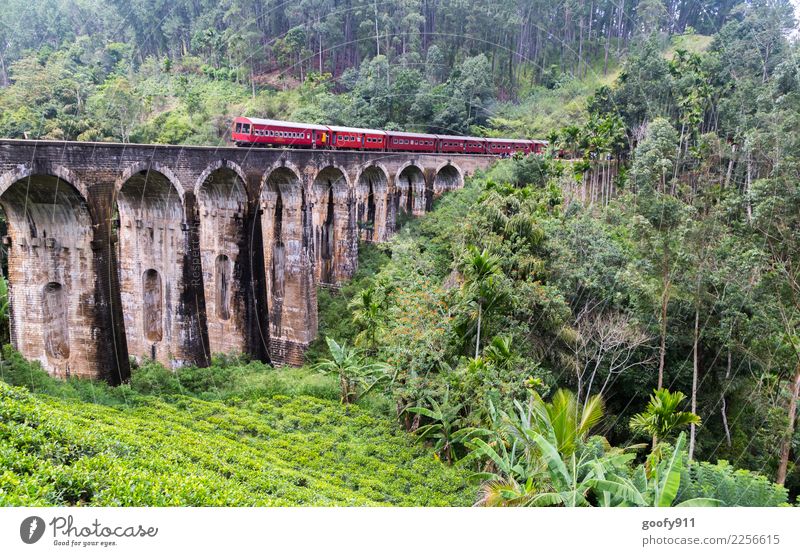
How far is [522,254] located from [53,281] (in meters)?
11.2

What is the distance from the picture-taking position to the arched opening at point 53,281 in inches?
530

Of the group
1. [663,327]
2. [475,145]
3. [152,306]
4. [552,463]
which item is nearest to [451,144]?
[475,145]

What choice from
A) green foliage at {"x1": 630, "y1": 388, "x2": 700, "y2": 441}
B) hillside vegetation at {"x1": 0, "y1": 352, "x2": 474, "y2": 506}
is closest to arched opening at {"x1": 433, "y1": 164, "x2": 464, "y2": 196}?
hillside vegetation at {"x1": 0, "y1": 352, "x2": 474, "y2": 506}

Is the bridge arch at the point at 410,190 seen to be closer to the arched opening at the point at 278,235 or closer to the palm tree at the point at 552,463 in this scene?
the arched opening at the point at 278,235

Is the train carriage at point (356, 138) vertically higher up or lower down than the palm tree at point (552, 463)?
higher up

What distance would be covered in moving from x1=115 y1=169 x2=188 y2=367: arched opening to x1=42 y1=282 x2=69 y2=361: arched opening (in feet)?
10.0

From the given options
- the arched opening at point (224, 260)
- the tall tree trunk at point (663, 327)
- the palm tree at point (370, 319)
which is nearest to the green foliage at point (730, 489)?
the tall tree trunk at point (663, 327)

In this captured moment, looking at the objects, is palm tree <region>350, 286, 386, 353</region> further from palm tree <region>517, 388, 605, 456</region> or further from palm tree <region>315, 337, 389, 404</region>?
palm tree <region>517, 388, 605, 456</region>

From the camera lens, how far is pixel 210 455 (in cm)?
900

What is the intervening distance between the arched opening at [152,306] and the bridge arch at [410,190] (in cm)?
1555

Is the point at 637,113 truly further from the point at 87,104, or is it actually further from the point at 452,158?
the point at 87,104

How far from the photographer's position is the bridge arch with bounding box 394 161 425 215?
31.4 m

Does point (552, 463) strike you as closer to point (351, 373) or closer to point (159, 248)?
point (351, 373)

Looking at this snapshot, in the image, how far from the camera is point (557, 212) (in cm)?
2200
